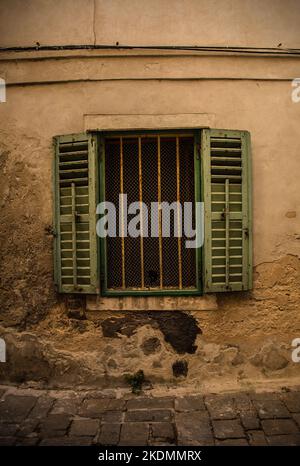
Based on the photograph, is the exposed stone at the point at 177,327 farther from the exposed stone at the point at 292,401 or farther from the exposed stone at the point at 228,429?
the exposed stone at the point at 292,401

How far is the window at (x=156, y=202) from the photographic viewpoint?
3.90 metres

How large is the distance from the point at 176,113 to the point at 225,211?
126 cm

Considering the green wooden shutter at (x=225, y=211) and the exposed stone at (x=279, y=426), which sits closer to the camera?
the exposed stone at (x=279, y=426)

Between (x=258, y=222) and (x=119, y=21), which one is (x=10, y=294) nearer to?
(x=258, y=222)

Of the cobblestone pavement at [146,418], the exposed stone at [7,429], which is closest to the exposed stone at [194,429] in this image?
the cobblestone pavement at [146,418]

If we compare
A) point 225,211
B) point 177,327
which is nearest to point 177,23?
point 225,211

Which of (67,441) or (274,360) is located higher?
(274,360)

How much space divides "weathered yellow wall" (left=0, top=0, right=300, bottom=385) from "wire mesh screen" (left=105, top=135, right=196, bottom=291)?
0.30 meters

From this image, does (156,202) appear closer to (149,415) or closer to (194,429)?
(149,415)

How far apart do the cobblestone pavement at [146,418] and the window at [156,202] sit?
1.18 m

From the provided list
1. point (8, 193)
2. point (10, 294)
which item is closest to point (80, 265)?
point (10, 294)

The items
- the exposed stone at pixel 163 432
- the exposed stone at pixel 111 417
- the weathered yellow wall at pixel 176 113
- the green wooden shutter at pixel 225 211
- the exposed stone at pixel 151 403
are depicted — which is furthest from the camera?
the weathered yellow wall at pixel 176 113

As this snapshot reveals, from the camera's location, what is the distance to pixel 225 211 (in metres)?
3.88

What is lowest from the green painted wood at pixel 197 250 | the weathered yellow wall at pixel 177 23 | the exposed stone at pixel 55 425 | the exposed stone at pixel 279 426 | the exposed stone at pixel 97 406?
the exposed stone at pixel 97 406
